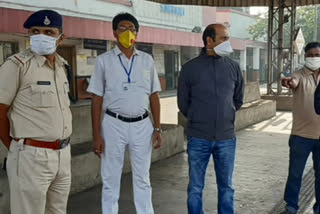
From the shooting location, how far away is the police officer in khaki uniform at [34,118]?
8.34ft

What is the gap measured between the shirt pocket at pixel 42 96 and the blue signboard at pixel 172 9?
64.4ft

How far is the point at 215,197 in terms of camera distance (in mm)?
4809

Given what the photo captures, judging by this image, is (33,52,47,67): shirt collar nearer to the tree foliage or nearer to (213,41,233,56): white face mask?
(213,41,233,56): white face mask

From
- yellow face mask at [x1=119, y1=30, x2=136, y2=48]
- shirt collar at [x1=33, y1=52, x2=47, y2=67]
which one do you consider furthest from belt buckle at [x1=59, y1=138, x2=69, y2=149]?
yellow face mask at [x1=119, y1=30, x2=136, y2=48]

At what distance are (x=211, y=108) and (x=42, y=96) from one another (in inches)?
57.1

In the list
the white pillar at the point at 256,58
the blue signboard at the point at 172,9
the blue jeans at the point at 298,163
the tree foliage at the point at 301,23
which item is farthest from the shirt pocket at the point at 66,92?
the white pillar at the point at 256,58

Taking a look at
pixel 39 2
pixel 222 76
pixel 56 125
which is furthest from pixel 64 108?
pixel 39 2

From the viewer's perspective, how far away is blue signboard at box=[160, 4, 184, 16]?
21.8 meters

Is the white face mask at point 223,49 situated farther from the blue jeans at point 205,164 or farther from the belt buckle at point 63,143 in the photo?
the belt buckle at point 63,143

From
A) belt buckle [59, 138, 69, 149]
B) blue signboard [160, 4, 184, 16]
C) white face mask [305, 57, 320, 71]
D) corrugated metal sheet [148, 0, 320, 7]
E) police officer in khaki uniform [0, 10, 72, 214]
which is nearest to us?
police officer in khaki uniform [0, 10, 72, 214]

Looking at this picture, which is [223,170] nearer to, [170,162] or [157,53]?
[170,162]

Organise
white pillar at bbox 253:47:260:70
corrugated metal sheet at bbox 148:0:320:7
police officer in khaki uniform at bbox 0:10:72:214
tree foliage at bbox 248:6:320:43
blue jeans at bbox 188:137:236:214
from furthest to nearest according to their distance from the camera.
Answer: white pillar at bbox 253:47:260:70 < tree foliage at bbox 248:6:320:43 < corrugated metal sheet at bbox 148:0:320:7 < blue jeans at bbox 188:137:236:214 < police officer in khaki uniform at bbox 0:10:72:214

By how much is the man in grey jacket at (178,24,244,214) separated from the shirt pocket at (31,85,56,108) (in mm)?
1291

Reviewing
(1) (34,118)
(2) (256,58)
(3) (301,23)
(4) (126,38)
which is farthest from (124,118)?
(3) (301,23)
